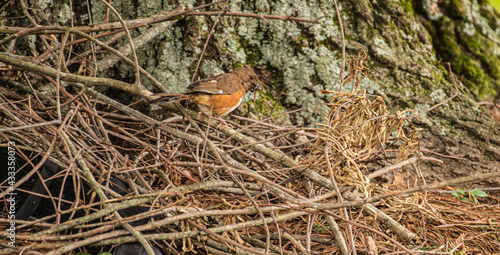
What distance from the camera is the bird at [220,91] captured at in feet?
8.96

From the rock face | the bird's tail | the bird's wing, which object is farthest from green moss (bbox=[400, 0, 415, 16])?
the bird's tail

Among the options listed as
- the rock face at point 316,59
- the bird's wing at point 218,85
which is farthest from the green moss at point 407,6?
the bird's wing at point 218,85

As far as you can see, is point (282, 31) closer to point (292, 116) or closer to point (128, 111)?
point (292, 116)

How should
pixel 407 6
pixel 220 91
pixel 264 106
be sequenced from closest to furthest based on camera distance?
pixel 220 91 → pixel 264 106 → pixel 407 6

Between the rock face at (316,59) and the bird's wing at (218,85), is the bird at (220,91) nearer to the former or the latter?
the bird's wing at (218,85)

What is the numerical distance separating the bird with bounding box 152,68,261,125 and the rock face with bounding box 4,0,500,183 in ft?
1.00

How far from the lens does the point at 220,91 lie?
2.72 meters

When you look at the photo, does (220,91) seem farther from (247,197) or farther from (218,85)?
(247,197)

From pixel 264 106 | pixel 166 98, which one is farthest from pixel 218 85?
pixel 264 106

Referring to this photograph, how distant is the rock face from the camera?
3229 millimetres

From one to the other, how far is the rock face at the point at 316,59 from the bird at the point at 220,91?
306 millimetres

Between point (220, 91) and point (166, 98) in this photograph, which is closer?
point (166, 98)

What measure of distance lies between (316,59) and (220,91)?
0.98 metres

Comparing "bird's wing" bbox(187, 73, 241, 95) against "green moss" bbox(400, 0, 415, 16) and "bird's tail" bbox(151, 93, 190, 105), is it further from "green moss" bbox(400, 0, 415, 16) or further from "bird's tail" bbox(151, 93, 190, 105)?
"green moss" bbox(400, 0, 415, 16)
